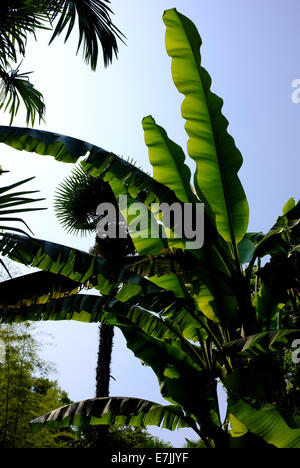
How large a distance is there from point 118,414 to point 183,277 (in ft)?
5.41

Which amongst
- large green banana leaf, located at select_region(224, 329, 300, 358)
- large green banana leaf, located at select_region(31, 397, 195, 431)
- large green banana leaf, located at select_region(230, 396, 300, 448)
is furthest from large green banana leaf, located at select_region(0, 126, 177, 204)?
large green banana leaf, located at select_region(31, 397, 195, 431)

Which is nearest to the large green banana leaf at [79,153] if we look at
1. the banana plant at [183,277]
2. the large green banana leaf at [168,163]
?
the banana plant at [183,277]

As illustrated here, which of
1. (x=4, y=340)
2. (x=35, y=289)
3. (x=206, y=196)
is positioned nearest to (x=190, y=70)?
(x=206, y=196)

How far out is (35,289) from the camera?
3883 millimetres

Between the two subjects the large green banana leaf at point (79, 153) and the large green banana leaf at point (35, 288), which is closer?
the large green banana leaf at point (35, 288)

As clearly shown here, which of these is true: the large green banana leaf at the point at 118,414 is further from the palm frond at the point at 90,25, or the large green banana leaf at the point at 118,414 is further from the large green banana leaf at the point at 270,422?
the palm frond at the point at 90,25

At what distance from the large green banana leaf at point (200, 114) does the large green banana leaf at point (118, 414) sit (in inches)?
98.0

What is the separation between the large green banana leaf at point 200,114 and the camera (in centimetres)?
400

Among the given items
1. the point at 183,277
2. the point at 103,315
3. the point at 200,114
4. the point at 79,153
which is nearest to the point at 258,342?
the point at 183,277

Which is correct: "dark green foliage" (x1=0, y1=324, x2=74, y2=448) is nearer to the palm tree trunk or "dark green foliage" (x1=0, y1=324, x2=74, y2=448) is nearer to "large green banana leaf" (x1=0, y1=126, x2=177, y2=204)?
the palm tree trunk

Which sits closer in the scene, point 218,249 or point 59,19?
point 218,249
